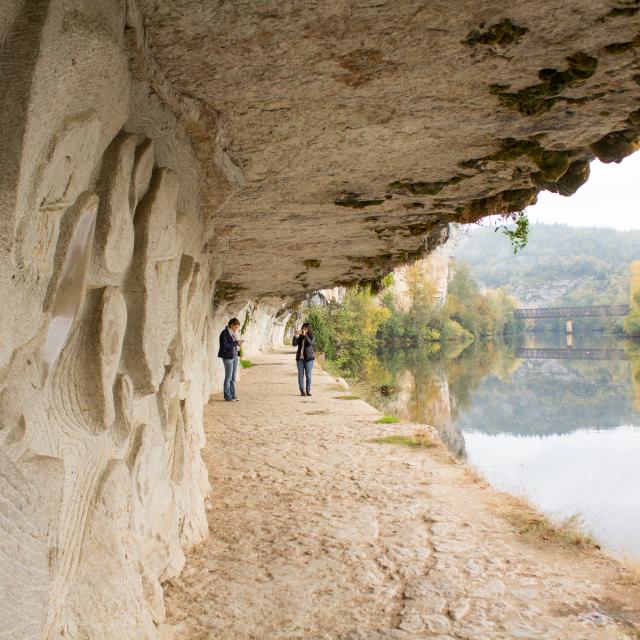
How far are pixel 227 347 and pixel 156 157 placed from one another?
7.56 m

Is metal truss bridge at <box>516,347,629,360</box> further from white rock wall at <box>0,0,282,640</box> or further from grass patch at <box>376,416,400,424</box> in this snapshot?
white rock wall at <box>0,0,282,640</box>

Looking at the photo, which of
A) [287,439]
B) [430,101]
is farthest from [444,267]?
[430,101]

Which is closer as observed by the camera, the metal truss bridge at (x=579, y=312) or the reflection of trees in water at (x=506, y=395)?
the reflection of trees in water at (x=506, y=395)

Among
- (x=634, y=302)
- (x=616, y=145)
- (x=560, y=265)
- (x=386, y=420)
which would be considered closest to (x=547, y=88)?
(x=616, y=145)

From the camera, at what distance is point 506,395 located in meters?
25.3

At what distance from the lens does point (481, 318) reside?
68.1 metres

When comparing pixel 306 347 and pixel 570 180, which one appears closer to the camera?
pixel 570 180

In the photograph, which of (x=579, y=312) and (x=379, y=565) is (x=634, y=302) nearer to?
(x=579, y=312)

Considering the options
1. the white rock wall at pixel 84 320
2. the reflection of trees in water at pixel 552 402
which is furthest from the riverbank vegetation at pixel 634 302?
the white rock wall at pixel 84 320

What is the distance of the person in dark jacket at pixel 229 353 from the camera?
33.9 ft

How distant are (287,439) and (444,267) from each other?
54243 mm

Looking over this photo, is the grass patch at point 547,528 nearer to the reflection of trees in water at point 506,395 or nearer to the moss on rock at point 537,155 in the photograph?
the moss on rock at point 537,155

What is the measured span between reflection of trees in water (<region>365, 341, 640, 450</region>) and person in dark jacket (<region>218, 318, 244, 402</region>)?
18.4 feet

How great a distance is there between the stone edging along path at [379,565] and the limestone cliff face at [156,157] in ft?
1.24
